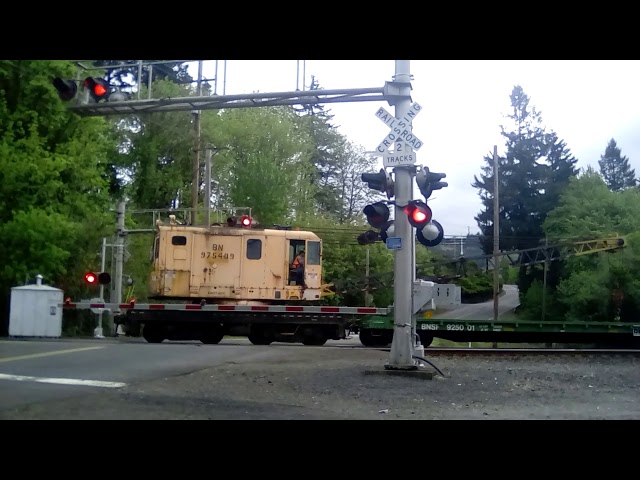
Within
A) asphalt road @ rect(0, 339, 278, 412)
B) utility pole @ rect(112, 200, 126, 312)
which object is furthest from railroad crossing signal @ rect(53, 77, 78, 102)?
utility pole @ rect(112, 200, 126, 312)

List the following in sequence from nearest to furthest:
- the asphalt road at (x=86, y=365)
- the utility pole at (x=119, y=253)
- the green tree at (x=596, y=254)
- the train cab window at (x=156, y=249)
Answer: the asphalt road at (x=86, y=365), the train cab window at (x=156, y=249), the utility pole at (x=119, y=253), the green tree at (x=596, y=254)

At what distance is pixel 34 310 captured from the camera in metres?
22.8

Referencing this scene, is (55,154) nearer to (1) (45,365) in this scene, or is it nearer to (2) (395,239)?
(1) (45,365)

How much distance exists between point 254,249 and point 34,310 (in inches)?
283

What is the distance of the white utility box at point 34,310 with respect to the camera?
22625 mm

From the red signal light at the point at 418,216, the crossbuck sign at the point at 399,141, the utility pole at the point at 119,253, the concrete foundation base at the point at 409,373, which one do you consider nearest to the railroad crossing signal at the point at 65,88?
the crossbuck sign at the point at 399,141

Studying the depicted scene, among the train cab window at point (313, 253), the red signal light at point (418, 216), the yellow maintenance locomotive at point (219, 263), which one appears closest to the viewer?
the red signal light at point (418, 216)

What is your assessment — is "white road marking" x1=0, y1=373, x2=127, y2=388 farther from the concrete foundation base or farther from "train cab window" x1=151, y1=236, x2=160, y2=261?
"train cab window" x1=151, y1=236, x2=160, y2=261

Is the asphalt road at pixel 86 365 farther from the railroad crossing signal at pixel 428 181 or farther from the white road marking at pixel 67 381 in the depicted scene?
the railroad crossing signal at pixel 428 181

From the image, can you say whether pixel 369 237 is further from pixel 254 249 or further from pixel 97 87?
pixel 254 249

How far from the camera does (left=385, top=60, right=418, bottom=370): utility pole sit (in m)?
13.1

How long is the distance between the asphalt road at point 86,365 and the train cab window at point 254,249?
372cm

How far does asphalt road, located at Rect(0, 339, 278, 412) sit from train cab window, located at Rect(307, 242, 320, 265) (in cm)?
438
